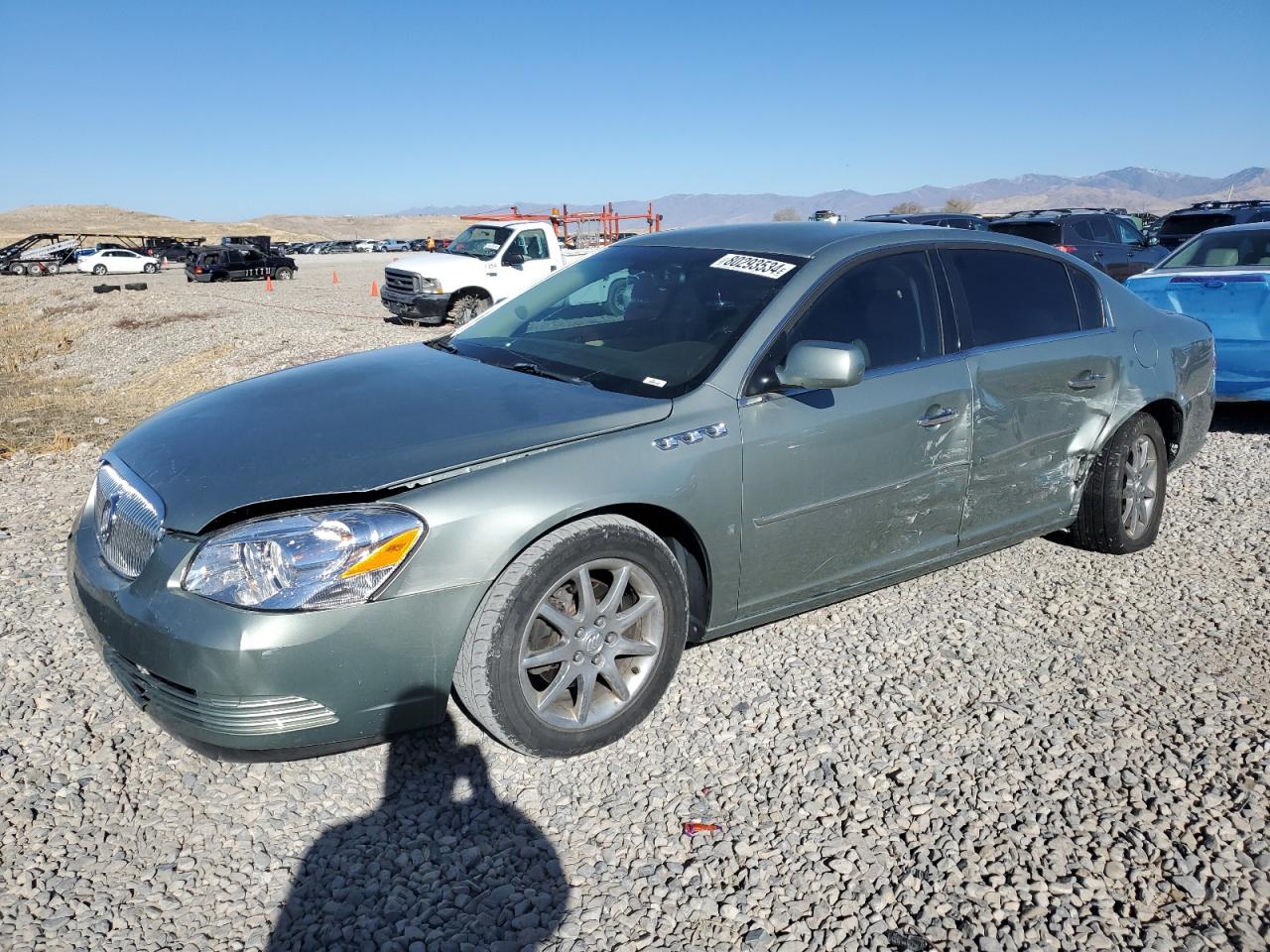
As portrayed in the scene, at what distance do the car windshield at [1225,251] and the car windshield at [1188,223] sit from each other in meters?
10.3

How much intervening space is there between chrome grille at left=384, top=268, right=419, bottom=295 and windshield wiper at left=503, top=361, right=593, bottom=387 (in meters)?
12.7

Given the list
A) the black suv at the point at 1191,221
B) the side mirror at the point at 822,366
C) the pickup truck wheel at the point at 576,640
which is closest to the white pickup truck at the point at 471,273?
the black suv at the point at 1191,221

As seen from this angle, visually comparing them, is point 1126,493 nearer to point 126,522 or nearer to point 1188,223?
point 126,522

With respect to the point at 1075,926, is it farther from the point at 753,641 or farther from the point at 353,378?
the point at 353,378

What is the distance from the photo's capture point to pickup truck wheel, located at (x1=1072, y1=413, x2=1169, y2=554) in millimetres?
4727

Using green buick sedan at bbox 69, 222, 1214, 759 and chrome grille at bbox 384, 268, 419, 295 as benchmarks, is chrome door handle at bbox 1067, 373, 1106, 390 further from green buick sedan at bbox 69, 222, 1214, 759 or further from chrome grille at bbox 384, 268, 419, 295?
chrome grille at bbox 384, 268, 419, 295

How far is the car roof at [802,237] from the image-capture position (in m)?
4.00

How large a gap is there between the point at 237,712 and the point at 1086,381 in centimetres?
383

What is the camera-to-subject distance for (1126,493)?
4891mm

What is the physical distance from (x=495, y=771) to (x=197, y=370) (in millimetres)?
11733

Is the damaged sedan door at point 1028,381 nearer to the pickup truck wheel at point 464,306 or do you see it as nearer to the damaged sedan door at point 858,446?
the damaged sedan door at point 858,446

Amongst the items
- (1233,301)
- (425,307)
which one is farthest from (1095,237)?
(425,307)

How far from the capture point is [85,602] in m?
3.04

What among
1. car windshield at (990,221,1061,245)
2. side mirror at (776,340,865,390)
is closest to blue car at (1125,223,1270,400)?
side mirror at (776,340,865,390)
